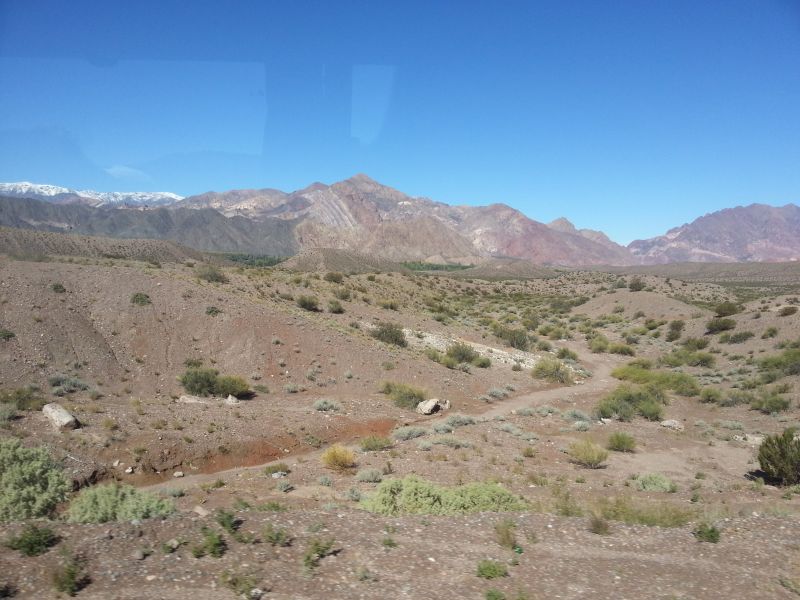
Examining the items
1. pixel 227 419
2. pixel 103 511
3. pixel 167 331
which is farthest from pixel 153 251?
pixel 103 511

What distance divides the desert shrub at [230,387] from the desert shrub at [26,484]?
11123 mm

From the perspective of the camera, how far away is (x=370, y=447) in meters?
16.3

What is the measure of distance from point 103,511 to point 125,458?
6711 millimetres

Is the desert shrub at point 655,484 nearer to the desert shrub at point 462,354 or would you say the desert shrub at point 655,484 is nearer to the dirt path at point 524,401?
the dirt path at point 524,401

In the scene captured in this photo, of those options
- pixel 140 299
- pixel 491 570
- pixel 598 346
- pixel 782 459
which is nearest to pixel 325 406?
pixel 140 299

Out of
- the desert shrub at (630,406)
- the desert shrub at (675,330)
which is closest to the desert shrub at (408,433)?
the desert shrub at (630,406)

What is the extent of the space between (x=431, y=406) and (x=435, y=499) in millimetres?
12440

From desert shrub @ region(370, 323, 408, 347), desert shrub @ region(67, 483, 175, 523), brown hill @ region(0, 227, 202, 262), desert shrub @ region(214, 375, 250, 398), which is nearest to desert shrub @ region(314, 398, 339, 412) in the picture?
desert shrub @ region(214, 375, 250, 398)

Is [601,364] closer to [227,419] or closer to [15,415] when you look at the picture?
[227,419]

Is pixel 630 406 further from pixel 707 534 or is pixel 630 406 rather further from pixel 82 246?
pixel 82 246

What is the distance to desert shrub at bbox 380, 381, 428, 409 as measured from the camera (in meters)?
22.8

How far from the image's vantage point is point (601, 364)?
3762 centimetres

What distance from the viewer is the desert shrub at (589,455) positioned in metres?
14.9

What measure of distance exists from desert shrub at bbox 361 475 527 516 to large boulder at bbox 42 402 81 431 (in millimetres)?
9597
